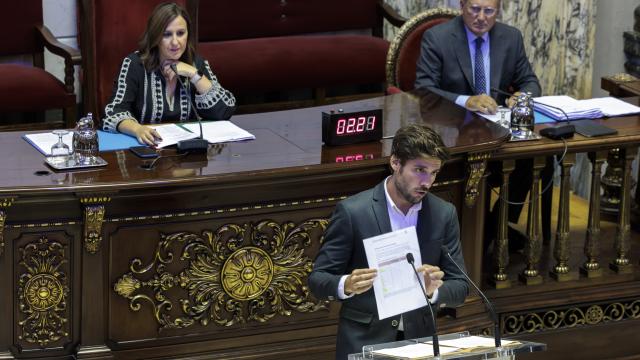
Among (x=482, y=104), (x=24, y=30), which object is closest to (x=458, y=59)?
(x=482, y=104)

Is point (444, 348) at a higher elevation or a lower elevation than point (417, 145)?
lower

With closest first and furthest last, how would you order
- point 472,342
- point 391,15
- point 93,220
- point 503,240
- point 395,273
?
point 472,342, point 395,273, point 93,220, point 503,240, point 391,15

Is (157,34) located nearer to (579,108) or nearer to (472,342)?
(579,108)

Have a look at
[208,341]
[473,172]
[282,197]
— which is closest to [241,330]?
[208,341]

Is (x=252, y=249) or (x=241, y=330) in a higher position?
(x=252, y=249)

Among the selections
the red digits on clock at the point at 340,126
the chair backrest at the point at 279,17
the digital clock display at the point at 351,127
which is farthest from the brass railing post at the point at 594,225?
the chair backrest at the point at 279,17

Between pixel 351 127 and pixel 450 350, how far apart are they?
171cm

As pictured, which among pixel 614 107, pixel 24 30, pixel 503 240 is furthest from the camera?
pixel 24 30

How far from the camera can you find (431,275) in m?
3.56

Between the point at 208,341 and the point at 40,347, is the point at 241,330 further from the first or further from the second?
the point at 40,347

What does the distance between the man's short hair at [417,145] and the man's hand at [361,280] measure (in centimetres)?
33

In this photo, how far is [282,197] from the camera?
186 inches

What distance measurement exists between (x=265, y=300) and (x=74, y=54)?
2303mm

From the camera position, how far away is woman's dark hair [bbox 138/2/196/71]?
202 inches
